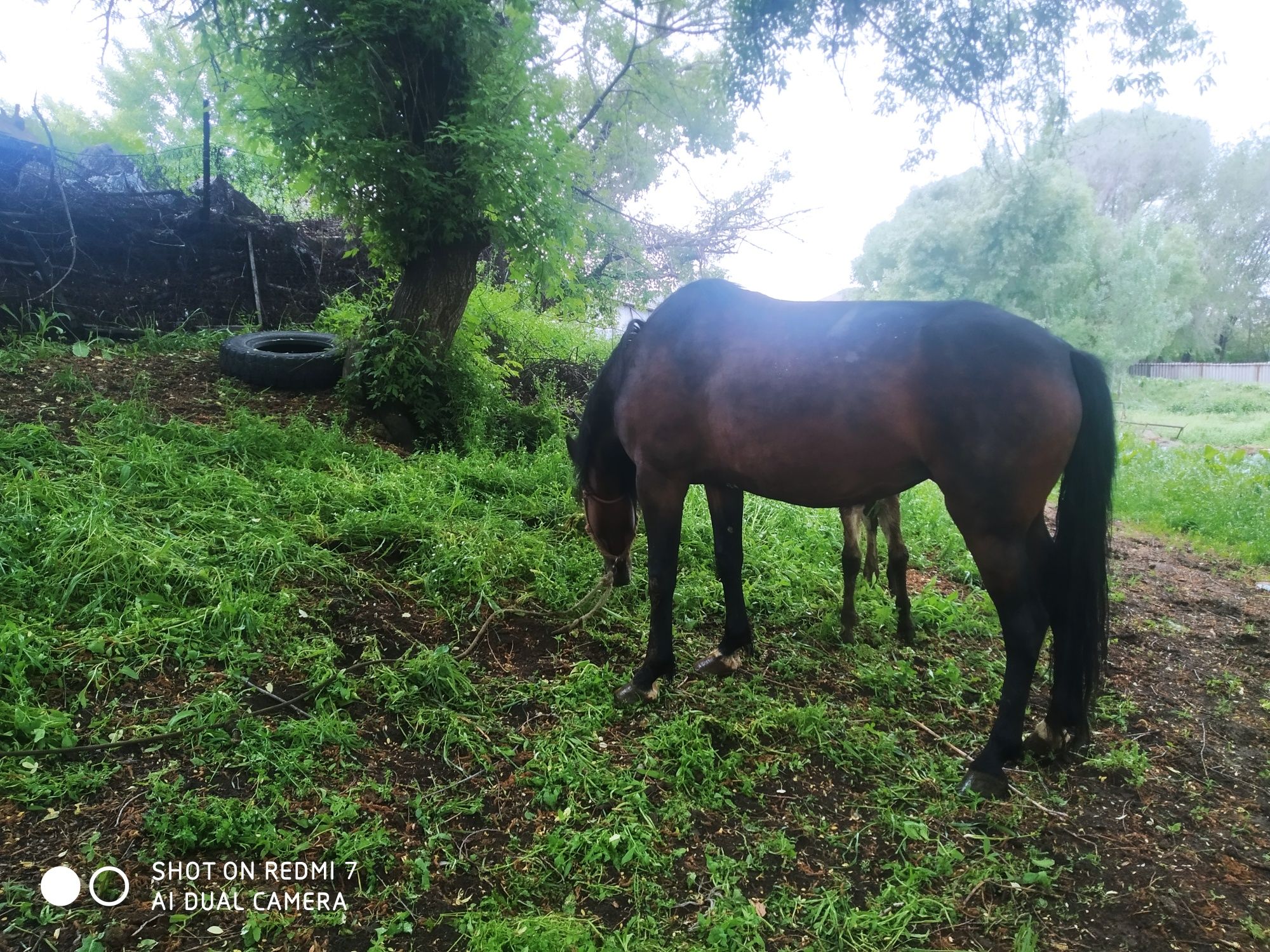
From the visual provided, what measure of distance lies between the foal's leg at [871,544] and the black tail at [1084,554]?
1.62 meters

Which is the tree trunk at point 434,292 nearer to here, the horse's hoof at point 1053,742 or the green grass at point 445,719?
the green grass at point 445,719

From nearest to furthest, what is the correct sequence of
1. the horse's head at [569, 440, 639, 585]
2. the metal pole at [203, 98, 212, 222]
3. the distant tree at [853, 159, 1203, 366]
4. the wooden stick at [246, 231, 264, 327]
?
the horse's head at [569, 440, 639, 585]
the metal pole at [203, 98, 212, 222]
the wooden stick at [246, 231, 264, 327]
the distant tree at [853, 159, 1203, 366]

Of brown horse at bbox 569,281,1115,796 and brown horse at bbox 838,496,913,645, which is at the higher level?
brown horse at bbox 569,281,1115,796

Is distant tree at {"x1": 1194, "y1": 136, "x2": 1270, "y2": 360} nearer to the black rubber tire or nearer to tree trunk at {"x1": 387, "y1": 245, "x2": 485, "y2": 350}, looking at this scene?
tree trunk at {"x1": 387, "y1": 245, "x2": 485, "y2": 350}

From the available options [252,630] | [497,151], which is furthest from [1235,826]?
[497,151]

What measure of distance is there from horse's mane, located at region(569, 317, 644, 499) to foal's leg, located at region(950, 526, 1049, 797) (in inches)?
70.7

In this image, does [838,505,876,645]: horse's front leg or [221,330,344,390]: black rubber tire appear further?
[221,330,344,390]: black rubber tire

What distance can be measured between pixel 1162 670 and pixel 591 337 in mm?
7184

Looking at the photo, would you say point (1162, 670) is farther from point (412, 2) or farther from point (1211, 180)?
point (1211, 180)

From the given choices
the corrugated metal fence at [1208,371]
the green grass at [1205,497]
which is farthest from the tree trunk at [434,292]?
the corrugated metal fence at [1208,371]

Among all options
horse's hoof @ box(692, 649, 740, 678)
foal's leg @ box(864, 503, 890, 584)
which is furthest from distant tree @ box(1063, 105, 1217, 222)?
horse's hoof @ box(692, 649, 740, 678)

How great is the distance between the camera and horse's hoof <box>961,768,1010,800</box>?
8.53 ft

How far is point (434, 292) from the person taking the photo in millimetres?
5945

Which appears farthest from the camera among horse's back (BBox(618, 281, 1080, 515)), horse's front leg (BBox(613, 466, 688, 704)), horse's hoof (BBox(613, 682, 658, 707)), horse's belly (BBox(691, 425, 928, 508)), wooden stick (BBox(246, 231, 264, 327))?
wooden stick (BBox(246, 231, 264, 327))
